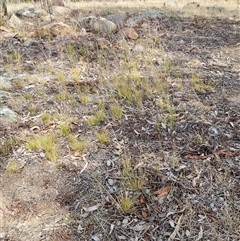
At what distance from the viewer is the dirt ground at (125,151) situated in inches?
93.4

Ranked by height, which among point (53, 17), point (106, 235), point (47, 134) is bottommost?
point (106, 235)

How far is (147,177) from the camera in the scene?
106 inches

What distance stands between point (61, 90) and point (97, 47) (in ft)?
6.16

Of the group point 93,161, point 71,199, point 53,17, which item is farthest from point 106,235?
point 53,17

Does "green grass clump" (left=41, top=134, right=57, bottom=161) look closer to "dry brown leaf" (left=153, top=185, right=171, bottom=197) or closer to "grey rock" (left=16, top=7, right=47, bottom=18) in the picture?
"dry brown leaf" (left=153, top=185, right=171, bottom=197)

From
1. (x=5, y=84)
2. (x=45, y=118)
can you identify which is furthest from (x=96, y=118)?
(x=5, y=84)

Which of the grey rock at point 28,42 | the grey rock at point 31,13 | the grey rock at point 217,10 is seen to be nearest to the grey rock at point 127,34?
the grey rock at point 28,42

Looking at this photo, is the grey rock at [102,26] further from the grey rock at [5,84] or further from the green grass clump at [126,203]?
the green grass clump at [126,203]

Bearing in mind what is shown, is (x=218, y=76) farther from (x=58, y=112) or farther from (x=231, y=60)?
(x=58, y=112)

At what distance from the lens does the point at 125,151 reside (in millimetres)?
3020

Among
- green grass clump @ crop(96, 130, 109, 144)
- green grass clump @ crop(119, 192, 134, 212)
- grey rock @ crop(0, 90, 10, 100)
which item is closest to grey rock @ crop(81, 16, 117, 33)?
grey rock @ crop(0, 90, 10, 100)

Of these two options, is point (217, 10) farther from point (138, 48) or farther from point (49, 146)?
point (49, 146)

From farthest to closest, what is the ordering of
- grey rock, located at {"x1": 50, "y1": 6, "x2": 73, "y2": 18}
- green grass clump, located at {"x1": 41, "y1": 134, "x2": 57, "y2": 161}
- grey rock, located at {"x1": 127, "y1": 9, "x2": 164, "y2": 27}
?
grey rock, located at {"x1": 50, "y1": 6, "x2": 73, "y2": 18} < grey rock, located at {"x1": 127, "y1": 9, "x2": 164, "y2": 27} < green grass clump, located at {"x1": 41, "y1": 134, "x2": 57, "y2": 161}

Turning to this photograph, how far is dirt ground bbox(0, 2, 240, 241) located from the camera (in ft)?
7.79
